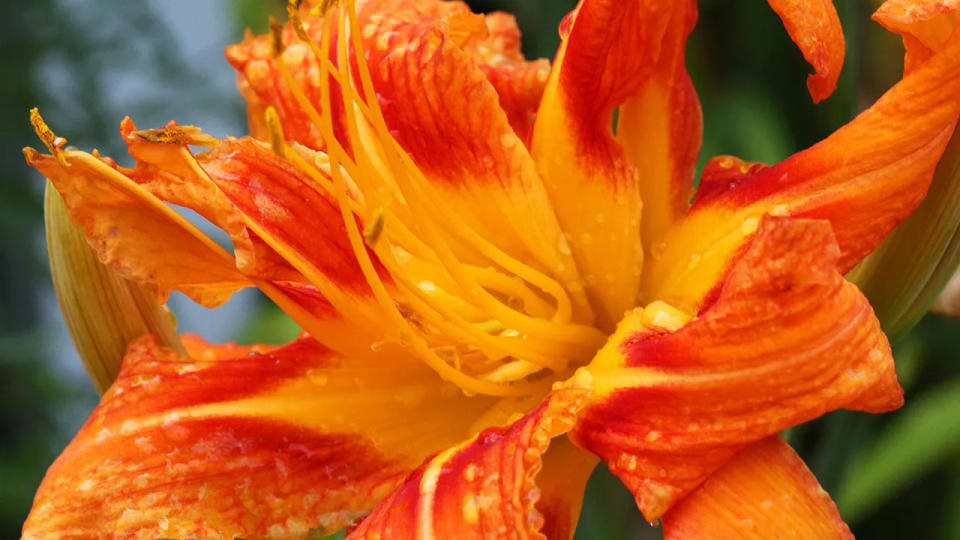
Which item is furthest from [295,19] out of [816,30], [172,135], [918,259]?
[918,259]

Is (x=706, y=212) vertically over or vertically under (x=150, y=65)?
over

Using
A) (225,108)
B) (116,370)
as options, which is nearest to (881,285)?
(116,370)

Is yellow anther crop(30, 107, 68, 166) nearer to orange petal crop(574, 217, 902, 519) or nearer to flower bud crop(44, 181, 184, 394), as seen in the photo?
flower bud crop(44, 181, 184, 394)

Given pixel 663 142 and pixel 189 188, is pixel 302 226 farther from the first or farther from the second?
pixel 663 142

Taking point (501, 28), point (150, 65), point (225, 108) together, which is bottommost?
point (225, 108)

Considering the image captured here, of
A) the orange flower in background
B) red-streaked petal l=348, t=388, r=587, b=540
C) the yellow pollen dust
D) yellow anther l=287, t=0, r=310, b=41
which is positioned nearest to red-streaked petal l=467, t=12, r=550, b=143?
the orange flower in background

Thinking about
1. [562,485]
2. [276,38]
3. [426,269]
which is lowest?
[562,485]

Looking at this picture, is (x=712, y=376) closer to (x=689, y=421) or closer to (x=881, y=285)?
(x=689, y=421)
